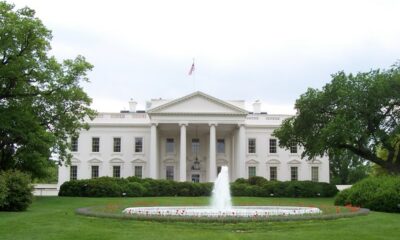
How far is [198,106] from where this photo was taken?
59781mm

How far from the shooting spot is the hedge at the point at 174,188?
43.8m

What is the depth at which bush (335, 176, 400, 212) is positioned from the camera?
2395 cm

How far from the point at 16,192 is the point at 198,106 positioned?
3667 centimetres

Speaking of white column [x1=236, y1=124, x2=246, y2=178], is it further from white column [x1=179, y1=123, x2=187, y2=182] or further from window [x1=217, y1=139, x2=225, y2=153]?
window [x1=217, y1=139, x2=225, y2=153]

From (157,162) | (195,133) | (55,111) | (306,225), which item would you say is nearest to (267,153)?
(195,133)

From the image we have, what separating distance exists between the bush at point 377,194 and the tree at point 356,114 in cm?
1252

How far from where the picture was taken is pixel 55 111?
37406mm

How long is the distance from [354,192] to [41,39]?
19.6 m

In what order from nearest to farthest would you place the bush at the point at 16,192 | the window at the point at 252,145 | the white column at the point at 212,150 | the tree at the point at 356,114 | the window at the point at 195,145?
the bush at the point at 16,192 < the tree at the point at 356,114 < the white column at the point at 212,150 < the window at the point at 252,145 < the window at the point at 195,145

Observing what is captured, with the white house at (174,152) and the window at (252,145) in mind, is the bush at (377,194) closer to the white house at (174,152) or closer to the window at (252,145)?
the white house at (174,152)

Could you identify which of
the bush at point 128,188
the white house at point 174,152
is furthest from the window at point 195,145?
the bush at point 128,188

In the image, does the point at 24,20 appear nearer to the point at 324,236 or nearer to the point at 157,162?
the point at 324,236

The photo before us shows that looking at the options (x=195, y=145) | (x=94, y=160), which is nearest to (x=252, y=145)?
(x=195, y=145)

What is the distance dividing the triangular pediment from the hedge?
11663 millimetres
